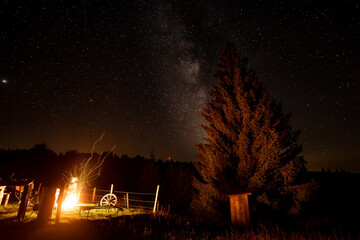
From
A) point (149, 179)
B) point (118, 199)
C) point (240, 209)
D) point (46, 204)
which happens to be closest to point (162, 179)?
point (149, 179)

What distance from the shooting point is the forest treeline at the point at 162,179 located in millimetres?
11258

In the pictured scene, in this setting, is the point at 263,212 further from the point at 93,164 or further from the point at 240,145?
the point at 93,164

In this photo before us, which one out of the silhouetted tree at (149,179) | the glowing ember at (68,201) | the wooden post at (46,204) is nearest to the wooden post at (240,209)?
the wooden post at (46,204)

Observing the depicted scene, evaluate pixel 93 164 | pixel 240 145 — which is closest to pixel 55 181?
pixel 240 145

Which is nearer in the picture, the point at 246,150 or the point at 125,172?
the point at 246,150

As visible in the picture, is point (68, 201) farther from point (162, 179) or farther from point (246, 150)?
point (162, 179)

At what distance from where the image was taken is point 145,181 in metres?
39.1

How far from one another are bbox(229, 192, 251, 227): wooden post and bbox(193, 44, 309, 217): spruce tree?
0.64 metres

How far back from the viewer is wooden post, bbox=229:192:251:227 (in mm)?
8055

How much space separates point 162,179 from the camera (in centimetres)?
5031

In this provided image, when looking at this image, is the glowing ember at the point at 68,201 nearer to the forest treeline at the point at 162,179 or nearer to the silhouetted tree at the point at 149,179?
the forest treeline at the point at 162,179

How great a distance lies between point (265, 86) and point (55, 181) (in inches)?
502

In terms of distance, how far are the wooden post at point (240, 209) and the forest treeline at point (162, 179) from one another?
0.41 meters

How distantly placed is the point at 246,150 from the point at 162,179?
43.4 m
